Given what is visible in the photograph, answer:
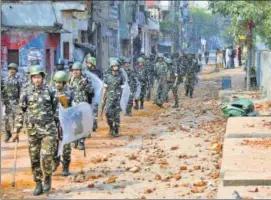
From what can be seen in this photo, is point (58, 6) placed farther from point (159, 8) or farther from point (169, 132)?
point (159, 8)

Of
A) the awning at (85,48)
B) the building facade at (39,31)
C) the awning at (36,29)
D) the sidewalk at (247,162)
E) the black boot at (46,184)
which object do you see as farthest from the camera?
the awning at (85,48)

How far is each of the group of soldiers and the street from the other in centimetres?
34

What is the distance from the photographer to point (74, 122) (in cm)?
981

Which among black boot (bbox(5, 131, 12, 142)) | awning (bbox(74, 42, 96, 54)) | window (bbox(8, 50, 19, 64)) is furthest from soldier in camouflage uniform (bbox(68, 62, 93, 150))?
awning (bbox(74, 42, 96, 54))

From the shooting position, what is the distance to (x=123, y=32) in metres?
49.2

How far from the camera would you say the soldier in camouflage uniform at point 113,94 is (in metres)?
14.2

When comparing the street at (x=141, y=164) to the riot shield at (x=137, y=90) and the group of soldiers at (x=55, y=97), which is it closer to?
the group of soldiers at (x=55, y=97)

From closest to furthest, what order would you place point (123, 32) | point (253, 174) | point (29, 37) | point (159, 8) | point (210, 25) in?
point (253, 174), point (29, 37), point (123, 32), point (159, 8), point (210, 25)

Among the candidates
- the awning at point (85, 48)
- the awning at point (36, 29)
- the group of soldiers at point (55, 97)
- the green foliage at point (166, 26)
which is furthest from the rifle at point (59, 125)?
the green foliage at point (166, 26)

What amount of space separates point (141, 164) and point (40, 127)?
2576mm

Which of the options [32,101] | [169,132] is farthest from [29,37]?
[32,101]

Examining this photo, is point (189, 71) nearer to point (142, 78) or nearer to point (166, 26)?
point (142, 78)

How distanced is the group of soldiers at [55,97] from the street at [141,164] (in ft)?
1.13

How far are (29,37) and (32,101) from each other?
18.5m
